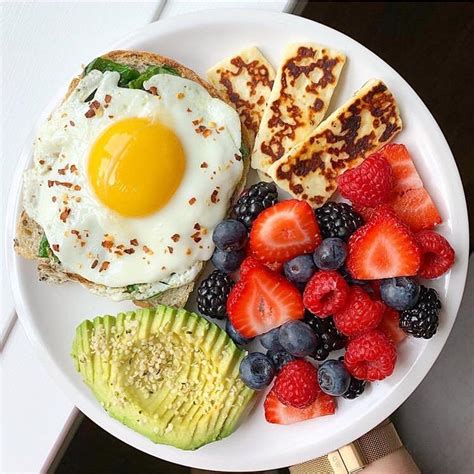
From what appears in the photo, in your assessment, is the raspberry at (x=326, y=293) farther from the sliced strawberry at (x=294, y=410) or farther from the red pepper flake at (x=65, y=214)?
the red pepper flake at (x=65, y=214)

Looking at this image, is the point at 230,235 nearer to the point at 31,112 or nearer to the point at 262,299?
the point at 262,299

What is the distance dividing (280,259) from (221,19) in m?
0.65

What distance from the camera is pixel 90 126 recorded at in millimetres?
1834

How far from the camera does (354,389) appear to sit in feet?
5.94

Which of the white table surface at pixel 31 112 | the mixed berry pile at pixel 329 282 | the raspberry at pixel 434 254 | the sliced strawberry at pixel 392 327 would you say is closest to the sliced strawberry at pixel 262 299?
the mixed berry pile at pixel 329 282

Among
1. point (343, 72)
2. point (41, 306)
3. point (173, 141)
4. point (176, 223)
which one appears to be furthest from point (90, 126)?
point (343, 72)

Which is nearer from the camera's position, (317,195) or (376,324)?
(376,324)

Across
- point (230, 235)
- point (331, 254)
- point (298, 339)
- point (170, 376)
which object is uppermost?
point (331, 254)

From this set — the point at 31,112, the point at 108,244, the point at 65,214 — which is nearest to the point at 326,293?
the point at 108,244

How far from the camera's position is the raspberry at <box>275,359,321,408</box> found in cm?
176

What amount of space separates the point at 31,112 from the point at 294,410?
1.12 m

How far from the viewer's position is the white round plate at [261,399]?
5.91 ft

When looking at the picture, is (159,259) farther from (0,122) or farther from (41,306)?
(0,122)

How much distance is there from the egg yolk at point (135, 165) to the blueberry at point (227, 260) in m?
0.21
